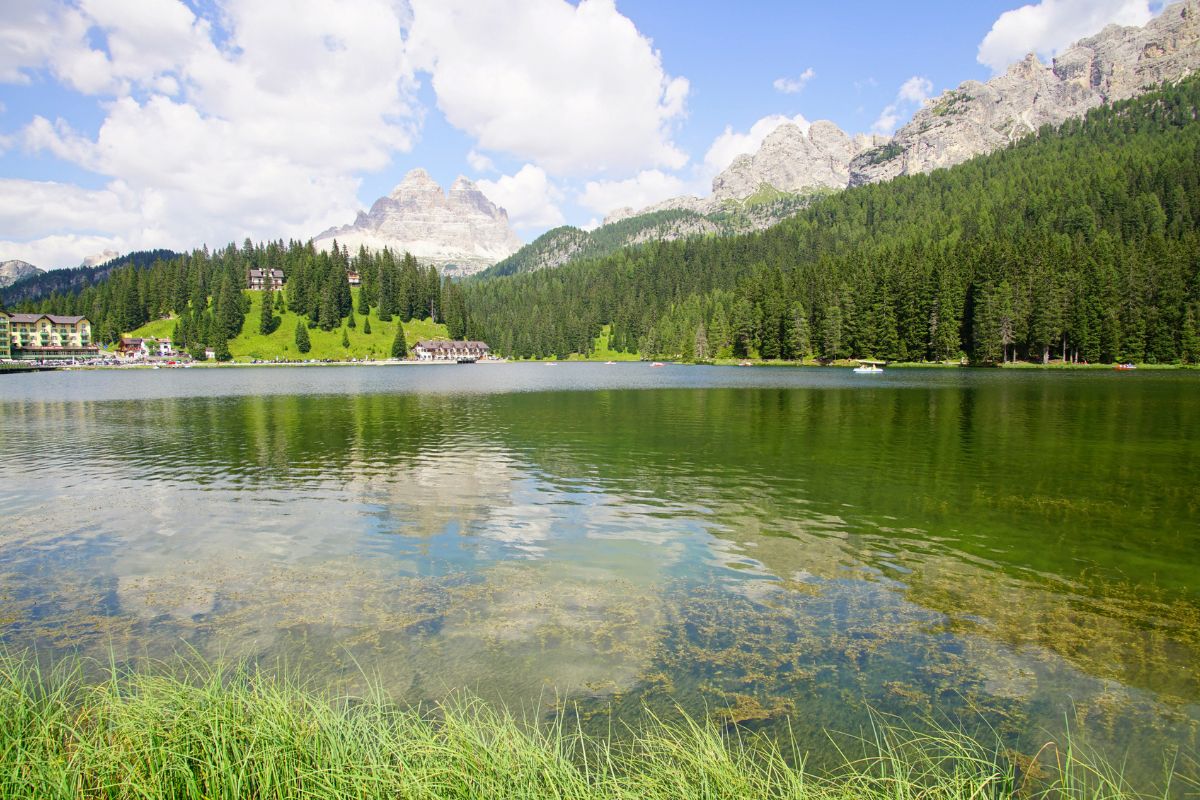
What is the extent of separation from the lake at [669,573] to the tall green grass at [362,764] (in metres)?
1.39

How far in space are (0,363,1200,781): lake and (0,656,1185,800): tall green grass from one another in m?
1.39

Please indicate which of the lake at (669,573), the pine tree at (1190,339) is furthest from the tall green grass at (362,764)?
the pine tree at (1190,339)

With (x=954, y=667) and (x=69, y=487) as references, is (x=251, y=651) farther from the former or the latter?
(x=69, y=487)

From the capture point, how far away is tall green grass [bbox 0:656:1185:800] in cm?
703

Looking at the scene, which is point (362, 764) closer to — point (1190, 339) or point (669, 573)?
point (669, 573)

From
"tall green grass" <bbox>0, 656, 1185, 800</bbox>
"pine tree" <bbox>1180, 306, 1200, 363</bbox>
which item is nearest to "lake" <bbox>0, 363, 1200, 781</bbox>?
"tall green grass" <bbox>0, 656, 1185, 800</bbox>

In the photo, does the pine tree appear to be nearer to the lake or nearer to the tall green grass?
the lake

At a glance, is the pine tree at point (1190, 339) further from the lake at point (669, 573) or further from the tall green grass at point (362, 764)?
the tall green grass at point (362, 764)

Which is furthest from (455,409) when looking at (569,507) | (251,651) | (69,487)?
(251,651)

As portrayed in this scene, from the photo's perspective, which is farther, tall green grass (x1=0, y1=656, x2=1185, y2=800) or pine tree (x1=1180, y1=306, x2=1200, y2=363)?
pine tree (x1=1180, y1=306, x2=1200, y2=363)

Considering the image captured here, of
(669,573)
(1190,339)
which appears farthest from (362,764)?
(1190,339)

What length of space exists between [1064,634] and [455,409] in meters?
63.2

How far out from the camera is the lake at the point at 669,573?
12.1 metres

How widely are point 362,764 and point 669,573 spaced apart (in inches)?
476
